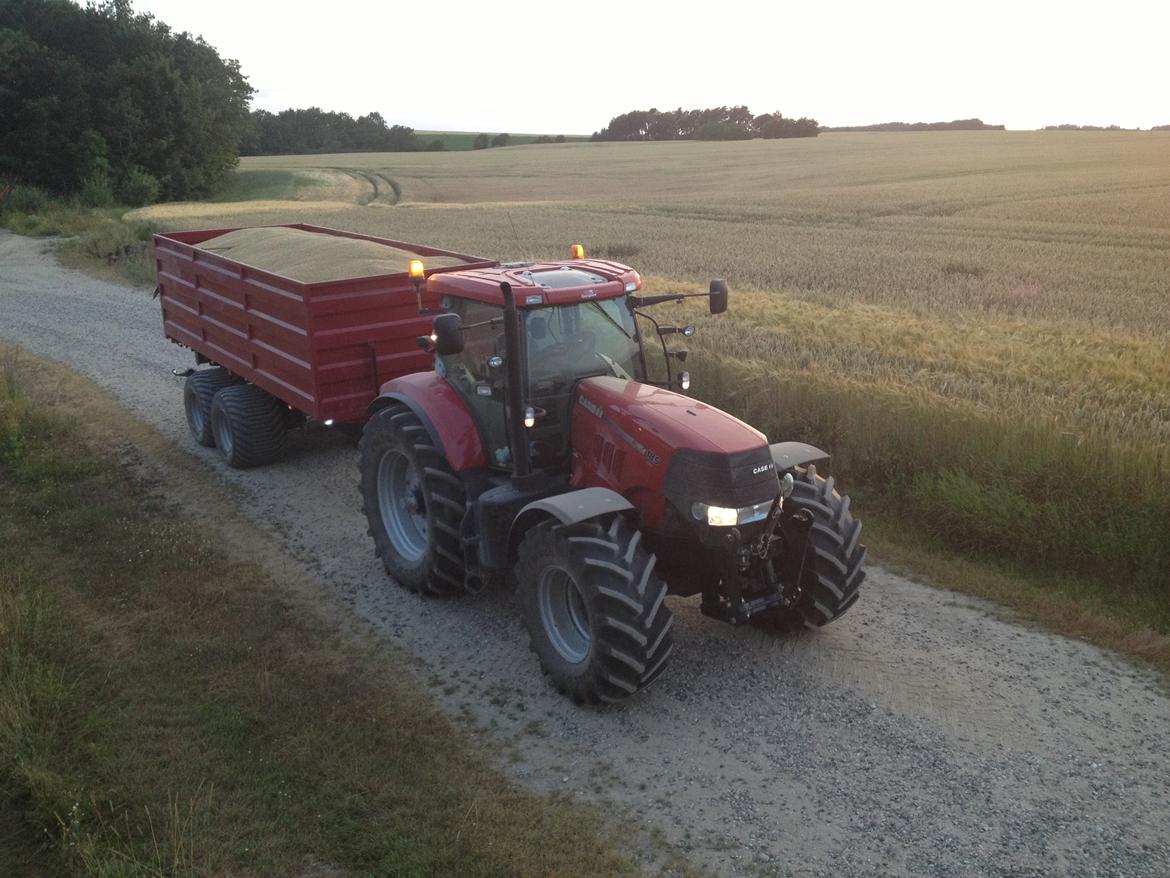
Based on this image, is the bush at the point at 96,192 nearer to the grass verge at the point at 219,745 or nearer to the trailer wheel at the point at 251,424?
the trailer wheel at the point at 251,424

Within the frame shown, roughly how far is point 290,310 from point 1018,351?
7682mm

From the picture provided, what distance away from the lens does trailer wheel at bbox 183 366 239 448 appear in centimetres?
1013

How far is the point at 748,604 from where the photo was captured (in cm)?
556

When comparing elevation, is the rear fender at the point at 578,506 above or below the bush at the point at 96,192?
below

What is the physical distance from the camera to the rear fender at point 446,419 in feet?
21.5

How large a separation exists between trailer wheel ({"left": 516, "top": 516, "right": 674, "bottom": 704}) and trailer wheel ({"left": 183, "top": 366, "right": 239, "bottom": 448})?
5.71 meters

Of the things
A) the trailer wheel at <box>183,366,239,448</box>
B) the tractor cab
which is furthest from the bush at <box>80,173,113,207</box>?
the tractor cab

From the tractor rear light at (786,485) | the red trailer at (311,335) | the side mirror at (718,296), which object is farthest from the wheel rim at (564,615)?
the red trailer at (311,335)

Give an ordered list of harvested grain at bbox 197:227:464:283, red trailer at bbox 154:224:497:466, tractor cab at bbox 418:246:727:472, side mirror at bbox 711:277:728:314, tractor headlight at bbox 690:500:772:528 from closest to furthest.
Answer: tractor headlight at bbox 690:500:772:528 < tractor cab at bbox 418:246:727:472 < side mirror at bbox 711:277:728:314 < red trailer at bbox 154:224:497:466 < harvested grain at bbox 197:227:464:283

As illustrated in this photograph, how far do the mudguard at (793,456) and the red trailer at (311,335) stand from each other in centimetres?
284

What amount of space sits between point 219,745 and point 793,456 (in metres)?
3.65

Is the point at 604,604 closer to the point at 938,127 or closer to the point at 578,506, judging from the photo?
the point at 578,506

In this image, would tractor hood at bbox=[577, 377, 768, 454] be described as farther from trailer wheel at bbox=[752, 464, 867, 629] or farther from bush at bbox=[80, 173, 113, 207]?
bush at bbox=[80, 173, 113, 207]

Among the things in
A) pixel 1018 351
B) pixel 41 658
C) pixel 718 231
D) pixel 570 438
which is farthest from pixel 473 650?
pixel 718 231
